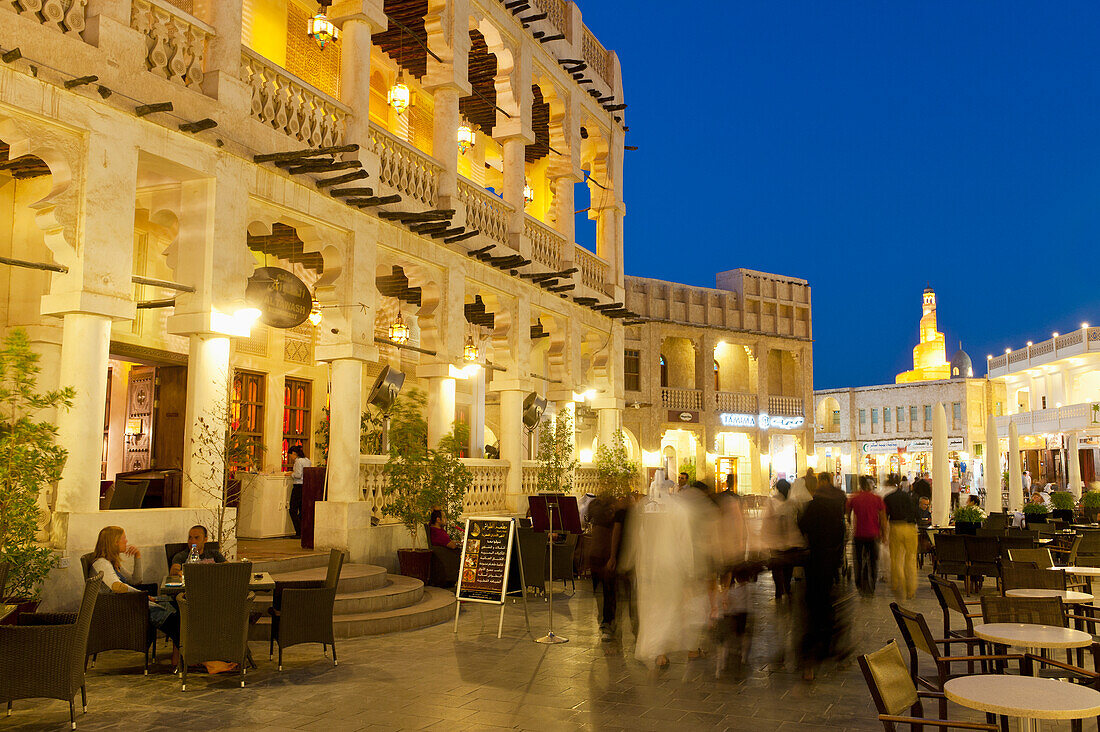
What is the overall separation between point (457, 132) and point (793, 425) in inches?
1007

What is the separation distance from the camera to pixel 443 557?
12.7 meters

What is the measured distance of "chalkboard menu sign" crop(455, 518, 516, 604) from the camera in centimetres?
984

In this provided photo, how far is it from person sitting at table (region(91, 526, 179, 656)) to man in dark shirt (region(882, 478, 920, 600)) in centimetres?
901

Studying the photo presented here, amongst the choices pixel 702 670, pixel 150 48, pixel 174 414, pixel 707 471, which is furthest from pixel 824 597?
pixel 707 471

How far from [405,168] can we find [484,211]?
2.74 m

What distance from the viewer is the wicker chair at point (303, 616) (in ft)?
25.8

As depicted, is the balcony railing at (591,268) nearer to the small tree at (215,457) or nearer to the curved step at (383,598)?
the curved step at (383,598)

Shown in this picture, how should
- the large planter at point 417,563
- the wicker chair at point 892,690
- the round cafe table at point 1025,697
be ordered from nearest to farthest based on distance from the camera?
1. the round cafe table at point 1025,697
2. the wicker chair at point 892,690
3. the large planter at point 417,563

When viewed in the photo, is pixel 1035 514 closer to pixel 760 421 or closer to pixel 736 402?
pixel 736 402

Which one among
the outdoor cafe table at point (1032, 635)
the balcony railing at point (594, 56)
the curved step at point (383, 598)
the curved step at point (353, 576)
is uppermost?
the balcony railing at point (594, 56)

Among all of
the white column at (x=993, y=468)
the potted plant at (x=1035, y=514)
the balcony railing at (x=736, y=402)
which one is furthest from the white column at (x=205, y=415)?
the balcony railing at (x=736, y=402)

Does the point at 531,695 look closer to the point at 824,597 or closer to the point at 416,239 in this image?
the point at 824,597

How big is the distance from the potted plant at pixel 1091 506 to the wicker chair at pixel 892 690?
20.7 metres

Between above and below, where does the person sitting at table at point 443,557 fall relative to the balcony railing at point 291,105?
below
